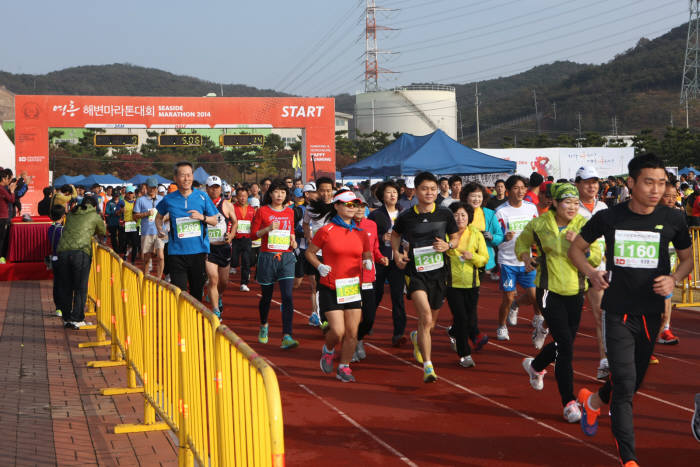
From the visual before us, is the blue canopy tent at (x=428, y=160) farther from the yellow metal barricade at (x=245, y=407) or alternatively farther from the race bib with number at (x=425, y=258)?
the yellow metal barricade at (x=245, y=407)

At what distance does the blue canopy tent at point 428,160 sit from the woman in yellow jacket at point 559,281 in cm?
1300

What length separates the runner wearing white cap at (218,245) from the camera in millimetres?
10938

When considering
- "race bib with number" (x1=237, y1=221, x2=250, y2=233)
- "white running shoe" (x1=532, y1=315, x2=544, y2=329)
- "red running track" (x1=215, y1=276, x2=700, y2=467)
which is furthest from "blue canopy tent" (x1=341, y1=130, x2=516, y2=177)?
"white running shoe" (x1=532, y1=315, x2=544, y2=329)

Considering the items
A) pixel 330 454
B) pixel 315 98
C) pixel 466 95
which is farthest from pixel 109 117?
pixel 466 95

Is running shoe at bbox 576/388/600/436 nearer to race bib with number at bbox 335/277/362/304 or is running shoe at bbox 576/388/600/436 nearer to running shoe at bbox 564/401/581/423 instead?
running shoe at bbox 564/401/581/423

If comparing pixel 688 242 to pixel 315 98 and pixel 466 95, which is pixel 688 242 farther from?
pixel 466 95

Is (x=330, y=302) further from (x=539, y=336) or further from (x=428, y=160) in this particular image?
(x=428, y=160)

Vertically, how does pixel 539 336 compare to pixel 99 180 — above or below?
below

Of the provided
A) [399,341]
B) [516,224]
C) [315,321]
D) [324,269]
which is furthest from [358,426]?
[315,321]

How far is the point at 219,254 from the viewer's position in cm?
1165

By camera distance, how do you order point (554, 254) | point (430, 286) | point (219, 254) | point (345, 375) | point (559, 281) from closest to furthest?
1. point (559, 281)
2. point (554, 254)
3. point (345, 375)
4. point (430, 286)
5. point (219, 254)

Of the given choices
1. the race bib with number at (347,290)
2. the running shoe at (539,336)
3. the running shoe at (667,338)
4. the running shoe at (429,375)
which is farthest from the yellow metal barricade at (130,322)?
the running shoe at (667,338)

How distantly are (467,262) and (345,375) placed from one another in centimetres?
186

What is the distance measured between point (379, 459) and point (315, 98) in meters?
29.8
